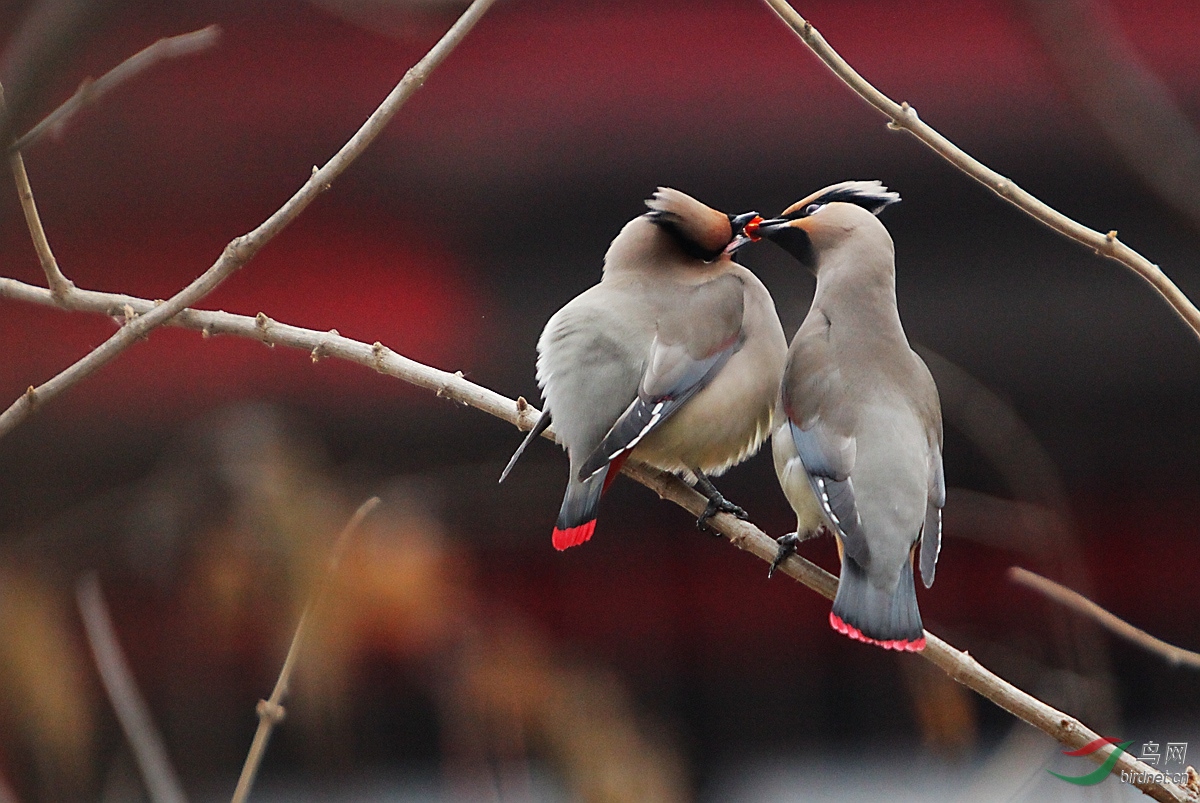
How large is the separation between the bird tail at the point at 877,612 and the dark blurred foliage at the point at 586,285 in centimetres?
363

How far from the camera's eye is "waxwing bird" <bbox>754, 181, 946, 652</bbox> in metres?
2.56

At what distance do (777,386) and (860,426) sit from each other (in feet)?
1.75

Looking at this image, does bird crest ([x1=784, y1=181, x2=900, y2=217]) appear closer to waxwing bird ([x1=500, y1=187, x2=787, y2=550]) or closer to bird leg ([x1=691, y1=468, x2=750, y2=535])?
waxwing bird ([x1=500, y1=187, x2=787, y2=550])

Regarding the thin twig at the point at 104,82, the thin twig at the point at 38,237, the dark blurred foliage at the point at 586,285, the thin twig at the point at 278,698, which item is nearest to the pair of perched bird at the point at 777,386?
the thin twig at the point at 278,698

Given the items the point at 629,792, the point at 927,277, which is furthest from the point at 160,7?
the point at 629,792

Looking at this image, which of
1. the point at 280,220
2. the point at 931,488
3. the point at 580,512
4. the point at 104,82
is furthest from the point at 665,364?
the point at 104,82

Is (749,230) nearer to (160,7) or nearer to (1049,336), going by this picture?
(1049,336)

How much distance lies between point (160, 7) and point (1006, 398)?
4.49m

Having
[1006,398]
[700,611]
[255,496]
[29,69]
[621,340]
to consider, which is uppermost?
[29,69]

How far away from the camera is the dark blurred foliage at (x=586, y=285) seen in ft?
Answer: 22.1

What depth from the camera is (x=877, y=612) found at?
250 centimetres

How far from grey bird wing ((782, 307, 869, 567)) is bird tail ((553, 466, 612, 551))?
16.4 inches

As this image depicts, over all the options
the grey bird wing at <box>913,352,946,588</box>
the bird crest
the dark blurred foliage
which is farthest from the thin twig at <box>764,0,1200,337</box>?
the dark blurred foliage

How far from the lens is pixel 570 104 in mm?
7297
